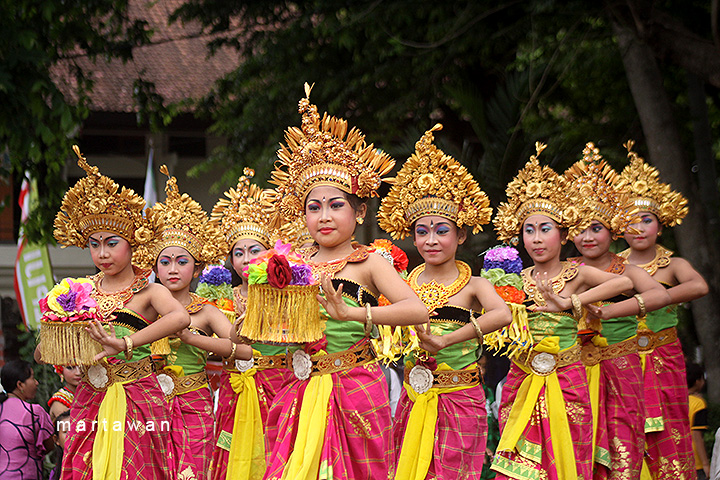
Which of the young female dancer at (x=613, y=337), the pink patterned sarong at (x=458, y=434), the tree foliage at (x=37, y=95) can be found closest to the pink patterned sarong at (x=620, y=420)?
the young female dancer at (x=613, y=337)

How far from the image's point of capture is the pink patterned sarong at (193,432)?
21.4 feet

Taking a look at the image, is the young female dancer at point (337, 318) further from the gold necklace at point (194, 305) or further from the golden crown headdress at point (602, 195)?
the golden crown headdress at point (602, 195)

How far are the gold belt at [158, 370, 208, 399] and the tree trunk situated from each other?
6.01m

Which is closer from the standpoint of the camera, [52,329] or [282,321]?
[282,321]

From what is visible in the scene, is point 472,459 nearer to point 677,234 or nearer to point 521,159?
point 521,159

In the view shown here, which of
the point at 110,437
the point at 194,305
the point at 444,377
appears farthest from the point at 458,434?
the point at 194,305

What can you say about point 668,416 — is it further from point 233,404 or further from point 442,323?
point 233,404

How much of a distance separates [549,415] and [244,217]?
311 cm

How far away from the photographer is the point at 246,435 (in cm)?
697

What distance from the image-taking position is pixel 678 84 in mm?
12672

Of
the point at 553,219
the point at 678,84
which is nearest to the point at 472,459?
the point at 553,219

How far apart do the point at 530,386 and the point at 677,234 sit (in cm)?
516

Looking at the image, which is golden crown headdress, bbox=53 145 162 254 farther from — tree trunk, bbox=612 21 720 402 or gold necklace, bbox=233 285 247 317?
tree trunk, bbox=612 21 720 402

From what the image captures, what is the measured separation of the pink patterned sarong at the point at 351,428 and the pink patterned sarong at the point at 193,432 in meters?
1.93
